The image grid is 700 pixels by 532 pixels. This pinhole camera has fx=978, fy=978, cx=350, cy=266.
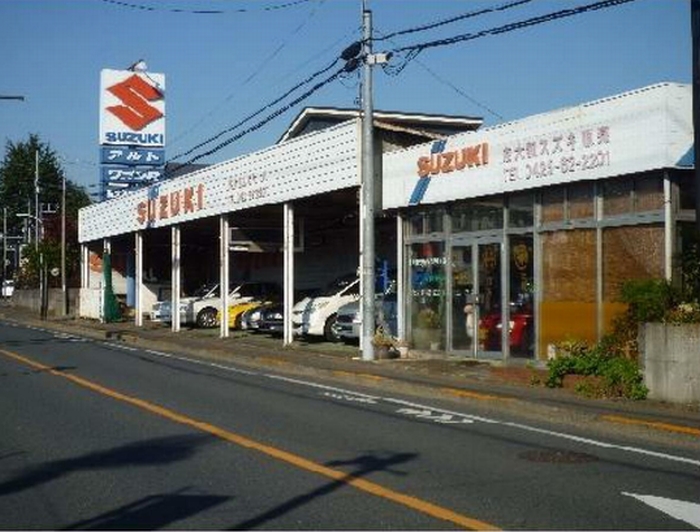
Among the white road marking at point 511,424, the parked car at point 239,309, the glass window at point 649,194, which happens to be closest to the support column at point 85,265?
the parked car at point 239,309

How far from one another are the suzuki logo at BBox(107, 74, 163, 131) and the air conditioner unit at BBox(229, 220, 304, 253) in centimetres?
1546

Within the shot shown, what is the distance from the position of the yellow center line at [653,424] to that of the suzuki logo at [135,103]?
36.4m

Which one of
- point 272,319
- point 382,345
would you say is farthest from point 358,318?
point 272,319

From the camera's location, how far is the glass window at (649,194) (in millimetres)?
14500

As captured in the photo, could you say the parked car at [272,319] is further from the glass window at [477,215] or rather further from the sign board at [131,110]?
the sign board at [131,110]

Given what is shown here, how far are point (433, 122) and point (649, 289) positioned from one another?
2322cm

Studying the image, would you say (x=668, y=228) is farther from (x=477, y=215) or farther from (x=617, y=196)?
(x=477, y=215)

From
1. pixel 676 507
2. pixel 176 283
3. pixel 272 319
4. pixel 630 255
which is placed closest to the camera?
pixel 676 507

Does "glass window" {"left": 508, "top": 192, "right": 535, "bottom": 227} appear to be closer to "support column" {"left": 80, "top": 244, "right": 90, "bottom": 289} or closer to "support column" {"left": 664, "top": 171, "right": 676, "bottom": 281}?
"support column" {"left": 664, "top": 171, "right": 676, "bottom": 281}

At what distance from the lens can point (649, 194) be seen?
48.3 ft

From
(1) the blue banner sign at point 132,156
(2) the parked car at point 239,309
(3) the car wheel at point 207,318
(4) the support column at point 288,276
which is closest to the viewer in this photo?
(4) the support column at point 288,276

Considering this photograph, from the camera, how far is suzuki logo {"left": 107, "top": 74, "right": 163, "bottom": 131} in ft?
146

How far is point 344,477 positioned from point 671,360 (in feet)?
19.8

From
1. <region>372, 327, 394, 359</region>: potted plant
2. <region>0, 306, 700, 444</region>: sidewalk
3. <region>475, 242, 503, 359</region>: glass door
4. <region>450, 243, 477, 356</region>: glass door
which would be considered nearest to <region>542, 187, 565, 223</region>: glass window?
<region>475, 242, 503, 359</region>: glass door
